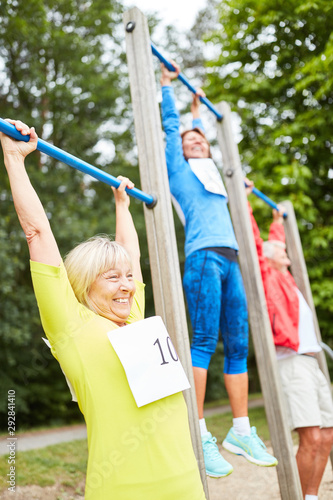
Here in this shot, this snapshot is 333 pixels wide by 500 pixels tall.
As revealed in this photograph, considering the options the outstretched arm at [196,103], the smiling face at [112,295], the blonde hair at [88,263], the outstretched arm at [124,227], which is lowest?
the smiling face at [112,295]

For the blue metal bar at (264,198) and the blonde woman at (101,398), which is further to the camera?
the blue metal bar at (264,198)

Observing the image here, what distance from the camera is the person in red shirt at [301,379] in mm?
2916

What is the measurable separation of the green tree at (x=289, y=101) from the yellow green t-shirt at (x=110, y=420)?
5.21 meters

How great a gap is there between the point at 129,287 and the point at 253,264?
130 centimetres

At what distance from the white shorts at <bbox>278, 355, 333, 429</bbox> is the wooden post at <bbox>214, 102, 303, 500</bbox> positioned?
0.45m

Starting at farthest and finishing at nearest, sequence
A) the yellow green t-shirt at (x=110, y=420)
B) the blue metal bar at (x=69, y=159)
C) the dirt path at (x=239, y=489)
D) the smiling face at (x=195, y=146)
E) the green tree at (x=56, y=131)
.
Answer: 1. the green tree at (x=56, y=131)
2. the dirt path at (x=239, y=489)
3. the smiling face at (x=195, y=146)
4. the blue metal bar at (x=69, y=159)
5. the yellow green t-shirt at (x=110, y=420)

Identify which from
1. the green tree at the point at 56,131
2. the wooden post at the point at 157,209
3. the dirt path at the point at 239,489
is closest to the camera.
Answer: the wooden post at the point at 157,209

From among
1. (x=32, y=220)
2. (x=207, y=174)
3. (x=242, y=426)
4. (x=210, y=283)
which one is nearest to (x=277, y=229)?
(x=207, y=174)

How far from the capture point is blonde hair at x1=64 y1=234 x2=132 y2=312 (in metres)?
1.50

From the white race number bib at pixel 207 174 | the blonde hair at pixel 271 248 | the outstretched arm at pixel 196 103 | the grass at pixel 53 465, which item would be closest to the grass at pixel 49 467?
the grass at pixel 53 465

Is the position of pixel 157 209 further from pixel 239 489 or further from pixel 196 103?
pixel 239 489

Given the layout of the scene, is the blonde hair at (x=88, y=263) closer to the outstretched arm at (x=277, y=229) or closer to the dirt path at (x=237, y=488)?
the outstretched arm at (x=277, y=229)

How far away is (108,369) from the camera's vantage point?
4.48ft

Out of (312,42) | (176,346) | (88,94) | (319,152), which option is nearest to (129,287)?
(176,346)
